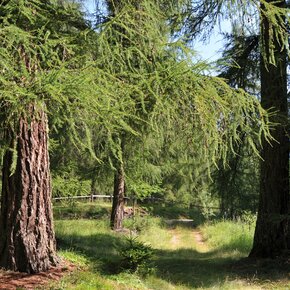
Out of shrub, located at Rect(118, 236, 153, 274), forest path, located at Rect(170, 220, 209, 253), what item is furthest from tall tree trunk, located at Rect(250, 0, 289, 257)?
forest path, located at Rect(170, 220, 209, 253)

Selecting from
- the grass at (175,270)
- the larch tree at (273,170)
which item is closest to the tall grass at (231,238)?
the grass at (175,270)

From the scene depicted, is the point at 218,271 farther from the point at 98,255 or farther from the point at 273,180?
the point at 98,255

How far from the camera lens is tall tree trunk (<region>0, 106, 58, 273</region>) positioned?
6133 mm

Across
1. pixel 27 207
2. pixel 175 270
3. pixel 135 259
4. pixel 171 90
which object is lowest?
pixel 175 270

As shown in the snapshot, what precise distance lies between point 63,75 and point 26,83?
390 millimetres

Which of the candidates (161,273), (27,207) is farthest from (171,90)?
(161,273)

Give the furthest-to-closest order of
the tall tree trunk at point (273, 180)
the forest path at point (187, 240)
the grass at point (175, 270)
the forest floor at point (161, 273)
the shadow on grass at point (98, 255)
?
the forest path at point (187, 240), the tall tree trunk at point (273, 180), the shadow on grass at point (98, 255), the grass at point (175, 270), the forest floor at point (161, 273)

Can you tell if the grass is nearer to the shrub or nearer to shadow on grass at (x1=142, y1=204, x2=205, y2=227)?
the shrub

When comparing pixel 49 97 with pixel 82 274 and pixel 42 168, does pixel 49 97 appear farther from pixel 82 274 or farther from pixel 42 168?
pixel 82 274

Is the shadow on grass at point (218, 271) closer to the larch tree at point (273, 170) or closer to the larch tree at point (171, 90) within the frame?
the larch tree at point (273, 170)

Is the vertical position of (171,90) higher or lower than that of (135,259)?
higher

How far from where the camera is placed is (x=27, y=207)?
6.15m

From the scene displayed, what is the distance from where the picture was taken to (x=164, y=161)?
18625 mm

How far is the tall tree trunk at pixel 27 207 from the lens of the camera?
6133 mm
